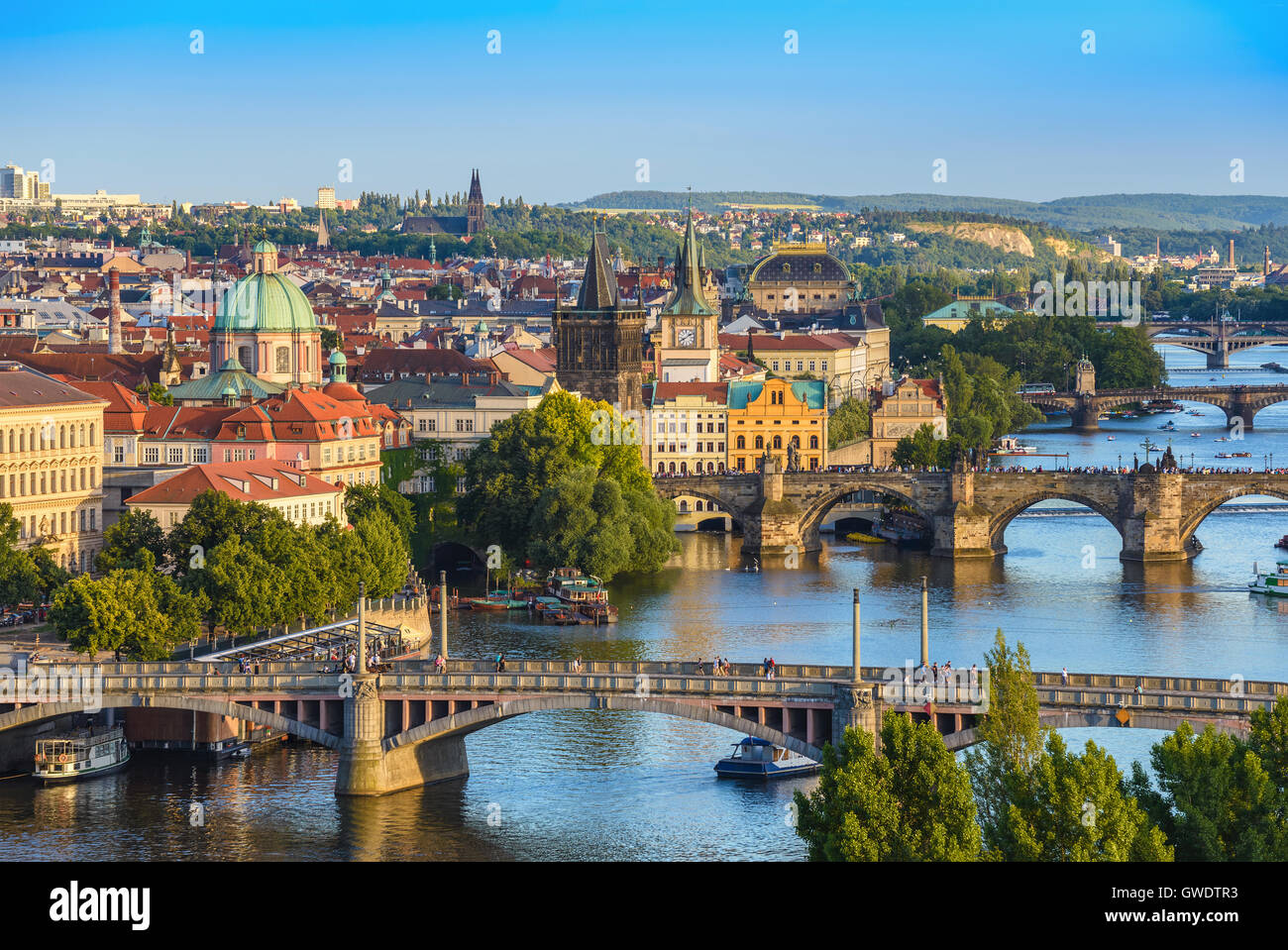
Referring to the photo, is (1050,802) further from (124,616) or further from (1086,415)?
(1086,415)

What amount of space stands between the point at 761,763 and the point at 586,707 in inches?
152

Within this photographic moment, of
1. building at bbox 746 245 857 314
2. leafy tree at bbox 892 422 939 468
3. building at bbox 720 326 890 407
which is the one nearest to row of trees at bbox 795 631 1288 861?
leafy tree at bbox 892 422 939 468

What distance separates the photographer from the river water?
1435 inches

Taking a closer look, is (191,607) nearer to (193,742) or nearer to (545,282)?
(193,742)

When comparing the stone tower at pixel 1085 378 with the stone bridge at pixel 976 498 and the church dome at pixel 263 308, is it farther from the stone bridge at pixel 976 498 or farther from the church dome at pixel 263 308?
the church dome at pixel 263 308

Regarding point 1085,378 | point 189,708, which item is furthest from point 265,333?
point 1085,378

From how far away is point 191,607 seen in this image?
46688mm

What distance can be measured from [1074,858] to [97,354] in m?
60.9

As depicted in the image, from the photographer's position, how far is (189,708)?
131 feet

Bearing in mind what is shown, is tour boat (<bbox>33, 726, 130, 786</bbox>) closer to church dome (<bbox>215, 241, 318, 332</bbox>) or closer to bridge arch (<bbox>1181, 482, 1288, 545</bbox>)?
church dome (<bbox>215, 241, 318, 332</bbox>)

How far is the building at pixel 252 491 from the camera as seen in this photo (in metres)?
58.0

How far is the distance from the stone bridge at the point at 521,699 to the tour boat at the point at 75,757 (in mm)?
617
